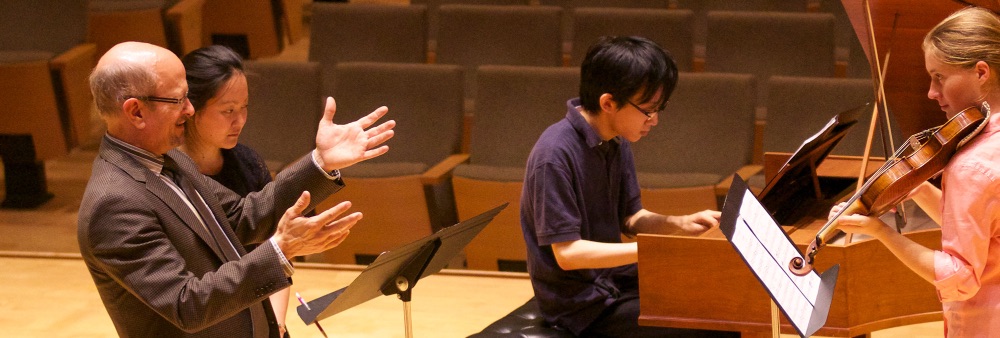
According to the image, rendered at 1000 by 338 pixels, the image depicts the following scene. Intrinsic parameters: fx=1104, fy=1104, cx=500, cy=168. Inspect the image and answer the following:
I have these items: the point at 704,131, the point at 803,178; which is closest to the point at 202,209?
the point at 803,178

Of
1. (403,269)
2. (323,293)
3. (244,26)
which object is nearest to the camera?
(403,269)

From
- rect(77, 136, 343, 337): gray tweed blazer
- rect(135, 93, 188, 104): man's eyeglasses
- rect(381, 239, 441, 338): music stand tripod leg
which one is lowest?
rect(381, 239, 441, 338): music stand tripod leg

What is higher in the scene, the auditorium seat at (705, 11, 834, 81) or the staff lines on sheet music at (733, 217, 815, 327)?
the staff lines on sheet music at (733, 217, 815, 327)

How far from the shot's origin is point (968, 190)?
1297mm

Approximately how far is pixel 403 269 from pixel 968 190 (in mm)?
736

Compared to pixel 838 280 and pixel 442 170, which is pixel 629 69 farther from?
pixel 442 170

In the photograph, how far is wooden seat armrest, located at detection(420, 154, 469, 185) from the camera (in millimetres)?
2867

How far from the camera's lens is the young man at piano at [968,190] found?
1.30 metres

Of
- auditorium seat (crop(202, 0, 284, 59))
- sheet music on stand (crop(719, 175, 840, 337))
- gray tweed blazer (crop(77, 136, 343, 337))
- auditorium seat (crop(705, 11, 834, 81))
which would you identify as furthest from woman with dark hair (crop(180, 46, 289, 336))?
auditorium seat (crop(202, 0, 284, 59))

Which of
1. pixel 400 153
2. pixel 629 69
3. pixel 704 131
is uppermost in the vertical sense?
pixel 629 69

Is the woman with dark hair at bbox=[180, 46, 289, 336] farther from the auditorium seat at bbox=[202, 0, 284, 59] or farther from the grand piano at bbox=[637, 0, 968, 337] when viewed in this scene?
the auditorium seat at bbox=[202, 0, 284, 59]

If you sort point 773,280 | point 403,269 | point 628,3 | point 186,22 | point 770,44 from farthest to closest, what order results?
1. point 186,22
2. point 628,3
3. point 770,44
4. point 403,269
5. point 773,280

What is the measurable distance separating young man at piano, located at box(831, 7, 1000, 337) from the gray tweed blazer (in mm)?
709

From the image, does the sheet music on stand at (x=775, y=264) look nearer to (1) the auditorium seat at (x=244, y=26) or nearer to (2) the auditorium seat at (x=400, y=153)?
(2) the auditorium seat at (x=400, y=153)
